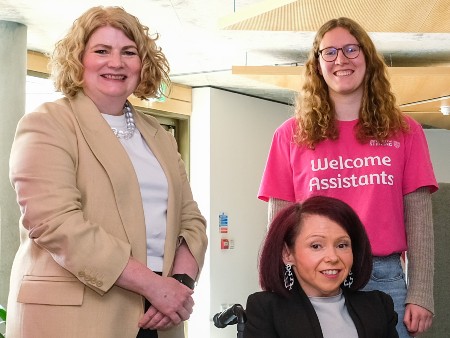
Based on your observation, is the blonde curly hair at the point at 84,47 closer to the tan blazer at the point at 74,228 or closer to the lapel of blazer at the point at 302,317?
the tan blazer at the point at 74,228

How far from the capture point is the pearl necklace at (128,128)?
6.75ft

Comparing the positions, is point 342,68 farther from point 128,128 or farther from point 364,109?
point 128,128

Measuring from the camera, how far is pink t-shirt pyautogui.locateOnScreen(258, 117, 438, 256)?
7.20 ft

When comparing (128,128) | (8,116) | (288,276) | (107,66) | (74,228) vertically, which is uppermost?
(8,116)

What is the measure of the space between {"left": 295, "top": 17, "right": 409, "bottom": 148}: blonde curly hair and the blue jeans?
35cm

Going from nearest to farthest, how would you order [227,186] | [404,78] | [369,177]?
[369,177] → [404,78] → [227,186]

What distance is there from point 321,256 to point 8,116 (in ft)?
14.0

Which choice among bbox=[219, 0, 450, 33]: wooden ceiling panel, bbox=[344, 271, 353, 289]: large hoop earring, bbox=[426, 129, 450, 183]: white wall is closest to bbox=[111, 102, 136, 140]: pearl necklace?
bbox=[344, 271, 353, 289]: large hoop earring

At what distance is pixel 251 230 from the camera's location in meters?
9.31

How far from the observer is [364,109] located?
7.48 ft

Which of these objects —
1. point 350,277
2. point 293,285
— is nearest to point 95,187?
point 293,285

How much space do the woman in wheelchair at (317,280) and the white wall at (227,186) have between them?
656 cm

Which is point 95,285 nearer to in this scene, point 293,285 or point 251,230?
point 293,285

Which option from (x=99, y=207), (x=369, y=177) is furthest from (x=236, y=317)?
(x=369, y=177)
